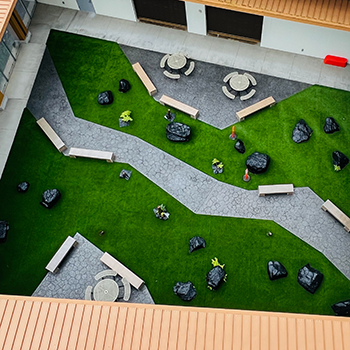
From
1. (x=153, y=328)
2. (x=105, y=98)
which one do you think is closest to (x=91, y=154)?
(x=105, y=98)

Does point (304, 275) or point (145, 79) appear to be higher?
point (145, 79)

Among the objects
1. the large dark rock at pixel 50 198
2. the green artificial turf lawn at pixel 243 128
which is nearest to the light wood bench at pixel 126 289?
the large dark rock at pixel 50 198

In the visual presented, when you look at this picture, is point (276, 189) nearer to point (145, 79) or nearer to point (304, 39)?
point (304, 39)

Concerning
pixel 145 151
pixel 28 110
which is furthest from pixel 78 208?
pixel 28 110

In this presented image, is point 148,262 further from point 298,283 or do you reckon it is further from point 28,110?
point 28,110

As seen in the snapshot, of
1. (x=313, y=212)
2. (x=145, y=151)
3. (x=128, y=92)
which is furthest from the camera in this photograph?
(x=128, y=92)

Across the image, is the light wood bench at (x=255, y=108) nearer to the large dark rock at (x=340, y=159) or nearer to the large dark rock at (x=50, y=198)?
the large dark rock at (x=340, y=159)

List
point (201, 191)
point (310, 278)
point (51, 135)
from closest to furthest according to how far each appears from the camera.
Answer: point (310, 278)
point (201, 191)
point (51, 135)

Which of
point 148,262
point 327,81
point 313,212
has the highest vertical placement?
point 327,81
